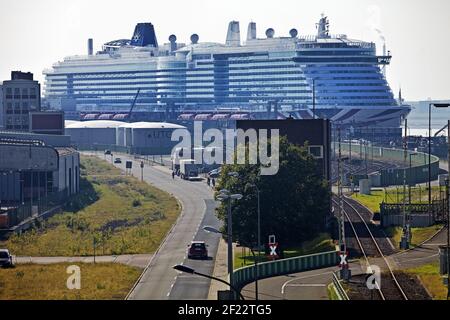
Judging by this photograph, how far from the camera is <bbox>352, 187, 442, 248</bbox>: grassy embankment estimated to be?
5525 cm

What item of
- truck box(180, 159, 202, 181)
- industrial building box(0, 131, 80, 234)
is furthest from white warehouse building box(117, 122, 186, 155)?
industrial building box(0, 131, 80, 234)

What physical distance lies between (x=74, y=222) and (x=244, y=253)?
54.3 ft

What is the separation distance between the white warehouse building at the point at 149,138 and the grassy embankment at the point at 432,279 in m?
112

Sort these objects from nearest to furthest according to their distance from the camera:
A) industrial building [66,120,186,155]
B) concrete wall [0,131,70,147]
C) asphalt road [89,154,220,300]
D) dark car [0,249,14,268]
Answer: asphalt road [89,154,220,300]
dark car [0,249,14,268]
concrete wall [0,131,70,147]
industrial building [66,120,186,155]

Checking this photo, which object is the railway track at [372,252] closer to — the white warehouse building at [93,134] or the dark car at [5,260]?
the dark car at [5,260]

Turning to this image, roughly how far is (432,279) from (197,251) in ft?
42.4

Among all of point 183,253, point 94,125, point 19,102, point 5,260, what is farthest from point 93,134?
point 5,260

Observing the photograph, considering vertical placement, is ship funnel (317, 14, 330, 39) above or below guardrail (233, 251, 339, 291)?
above

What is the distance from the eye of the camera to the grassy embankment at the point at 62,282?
39.6 metres

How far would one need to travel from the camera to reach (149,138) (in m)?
162

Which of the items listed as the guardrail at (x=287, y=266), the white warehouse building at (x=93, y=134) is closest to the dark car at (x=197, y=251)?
the guardrail at (x=287, y=266)

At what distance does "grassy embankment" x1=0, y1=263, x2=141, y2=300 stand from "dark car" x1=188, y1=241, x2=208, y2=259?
419cm

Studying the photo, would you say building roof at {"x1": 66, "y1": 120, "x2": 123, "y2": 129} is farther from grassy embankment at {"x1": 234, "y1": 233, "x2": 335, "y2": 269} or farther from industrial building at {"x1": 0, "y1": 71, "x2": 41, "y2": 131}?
grassy embankment at {"x1": 234, "y1": 233, "x2": 335, "y2": 269}
